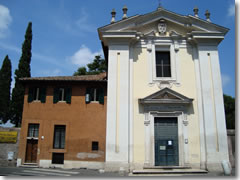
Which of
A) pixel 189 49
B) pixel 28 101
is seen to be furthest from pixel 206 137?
pixel 28 101

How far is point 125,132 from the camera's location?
451 inches

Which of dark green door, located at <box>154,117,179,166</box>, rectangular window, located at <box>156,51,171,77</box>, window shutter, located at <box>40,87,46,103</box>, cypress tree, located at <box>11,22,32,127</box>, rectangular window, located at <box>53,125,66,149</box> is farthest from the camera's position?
cypress tree, located at <box>11,22,32,127</box>

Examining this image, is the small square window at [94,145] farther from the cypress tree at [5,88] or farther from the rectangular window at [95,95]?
the cypress tree at [5,88]

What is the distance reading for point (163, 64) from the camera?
1310 centimetres

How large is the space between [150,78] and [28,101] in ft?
25.1

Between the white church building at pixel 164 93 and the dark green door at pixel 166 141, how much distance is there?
0.05m

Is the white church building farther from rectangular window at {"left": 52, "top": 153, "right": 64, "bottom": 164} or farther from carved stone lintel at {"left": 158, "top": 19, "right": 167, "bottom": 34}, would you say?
rectangular window at {"left": 52, "top": 153, "right": 64, "bottom": 164}

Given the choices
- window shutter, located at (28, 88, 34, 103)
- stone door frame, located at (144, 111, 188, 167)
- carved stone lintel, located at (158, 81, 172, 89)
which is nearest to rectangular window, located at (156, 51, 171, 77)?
carved stone lintel, located at (158, 81, 172, 89)

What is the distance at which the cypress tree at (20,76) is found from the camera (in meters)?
21.2

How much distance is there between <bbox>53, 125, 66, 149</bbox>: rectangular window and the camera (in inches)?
532

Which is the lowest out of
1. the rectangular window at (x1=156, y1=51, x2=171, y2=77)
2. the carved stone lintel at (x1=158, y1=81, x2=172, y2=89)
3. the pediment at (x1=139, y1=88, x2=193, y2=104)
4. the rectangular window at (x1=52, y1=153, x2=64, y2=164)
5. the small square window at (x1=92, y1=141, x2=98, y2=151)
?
the rectangular window at (x1=52, y1=153, x2=64, y2=164)

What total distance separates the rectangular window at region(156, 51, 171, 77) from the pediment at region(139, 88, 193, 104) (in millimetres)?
1216

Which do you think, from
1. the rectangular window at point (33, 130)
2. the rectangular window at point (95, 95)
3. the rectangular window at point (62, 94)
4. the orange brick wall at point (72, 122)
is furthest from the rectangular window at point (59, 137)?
the rectangular window at point (95, 95)

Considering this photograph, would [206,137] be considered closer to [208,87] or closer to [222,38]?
[208,87]
